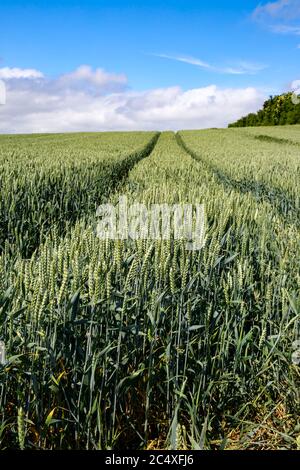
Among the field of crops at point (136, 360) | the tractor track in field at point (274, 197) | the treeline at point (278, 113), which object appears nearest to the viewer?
the field of crops at point (136, 360)

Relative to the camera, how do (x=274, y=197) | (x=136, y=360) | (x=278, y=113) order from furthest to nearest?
(x=278, y=113) → (x=274, y=197) → (x=136, y=360)

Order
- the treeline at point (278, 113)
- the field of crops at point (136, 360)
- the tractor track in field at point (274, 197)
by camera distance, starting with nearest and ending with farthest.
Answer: the field of crops at point (136, 360) < the tractor track in field at point (274, 197) < the treeline at point (278, 113)

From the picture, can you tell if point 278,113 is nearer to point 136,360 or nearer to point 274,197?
point 274,197

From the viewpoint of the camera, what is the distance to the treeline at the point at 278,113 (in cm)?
5897

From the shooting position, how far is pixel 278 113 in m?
63.2

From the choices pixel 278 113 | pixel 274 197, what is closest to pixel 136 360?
pixel 274 197

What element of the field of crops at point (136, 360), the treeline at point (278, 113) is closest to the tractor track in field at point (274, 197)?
the field of crops at point (136, 360)

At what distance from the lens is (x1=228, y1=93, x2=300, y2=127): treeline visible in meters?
59.0

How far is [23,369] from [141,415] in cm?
67

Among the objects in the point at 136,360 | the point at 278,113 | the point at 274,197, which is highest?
the point at 278,113

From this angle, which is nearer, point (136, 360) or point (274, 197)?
point (136, 360)

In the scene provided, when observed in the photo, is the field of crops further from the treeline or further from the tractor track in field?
the treeline

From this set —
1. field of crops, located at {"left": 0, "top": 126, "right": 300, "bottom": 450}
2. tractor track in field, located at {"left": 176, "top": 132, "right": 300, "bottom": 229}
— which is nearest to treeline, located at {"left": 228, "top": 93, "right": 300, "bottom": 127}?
tractor track in field, located at {"left": 176, "top": 132, "right": 300, "bottom": 229}

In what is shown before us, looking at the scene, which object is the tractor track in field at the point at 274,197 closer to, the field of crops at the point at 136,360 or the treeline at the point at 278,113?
the field of crops at the point at 136,360
